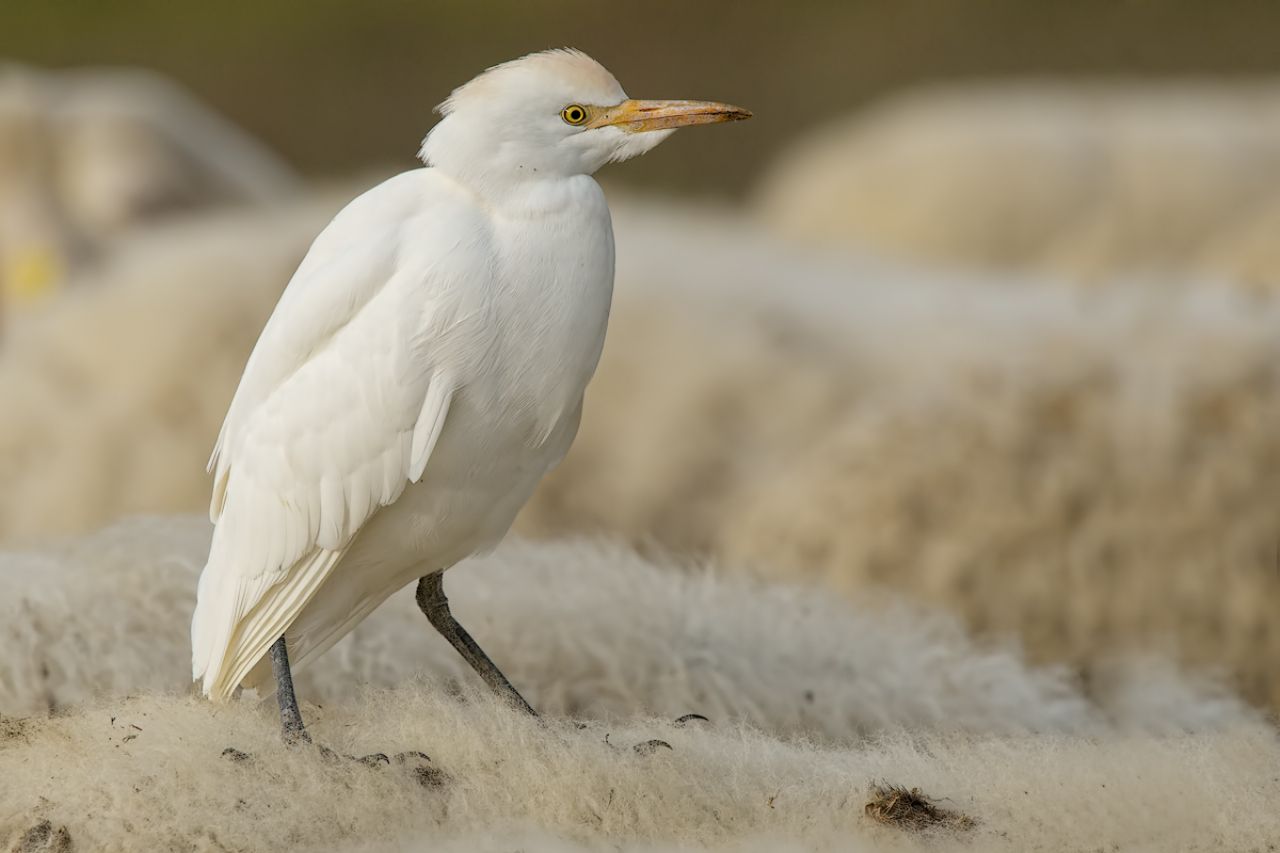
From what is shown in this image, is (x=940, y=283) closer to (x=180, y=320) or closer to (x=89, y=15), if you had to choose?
(x=180, y=320)

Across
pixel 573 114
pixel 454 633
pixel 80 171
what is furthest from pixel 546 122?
pixel 80 171

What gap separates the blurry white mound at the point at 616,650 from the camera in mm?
1322

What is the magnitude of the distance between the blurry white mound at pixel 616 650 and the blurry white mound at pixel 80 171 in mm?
1586

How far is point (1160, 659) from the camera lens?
5.57 ft

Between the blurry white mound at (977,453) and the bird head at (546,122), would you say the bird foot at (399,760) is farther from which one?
the blurry white mound at (977,453)

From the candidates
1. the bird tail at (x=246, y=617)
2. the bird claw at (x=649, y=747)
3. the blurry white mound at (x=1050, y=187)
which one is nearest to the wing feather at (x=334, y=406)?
the bird tail at (x=246, y=617)

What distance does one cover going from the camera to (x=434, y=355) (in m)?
1.10

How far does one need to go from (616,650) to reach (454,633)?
0.21 metres

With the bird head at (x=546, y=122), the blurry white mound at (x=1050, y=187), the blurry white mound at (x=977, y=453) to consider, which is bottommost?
the blurry white mound at (x=977, y=453)

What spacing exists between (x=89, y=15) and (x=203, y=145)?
3033 mm

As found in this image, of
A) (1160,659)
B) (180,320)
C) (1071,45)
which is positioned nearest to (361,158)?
(1071,45)

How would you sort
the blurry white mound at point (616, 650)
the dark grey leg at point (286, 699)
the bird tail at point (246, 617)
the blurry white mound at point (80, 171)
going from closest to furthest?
the dark grey leg at point (286, 699), the bird tail at point (246, 617), the blurry white mound at point (616, 650), the blurry white mound at point (80, 171)

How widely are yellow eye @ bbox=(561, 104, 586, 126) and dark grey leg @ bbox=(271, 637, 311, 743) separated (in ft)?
1.35

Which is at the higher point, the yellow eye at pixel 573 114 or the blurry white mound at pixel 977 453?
the yellow eye at pixel 573 114
